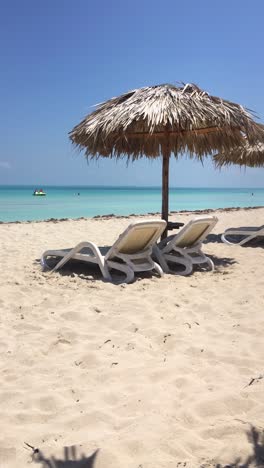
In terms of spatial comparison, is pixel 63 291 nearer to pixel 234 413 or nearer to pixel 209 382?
pixel 209 382

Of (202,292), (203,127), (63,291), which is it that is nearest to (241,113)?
(203,127)

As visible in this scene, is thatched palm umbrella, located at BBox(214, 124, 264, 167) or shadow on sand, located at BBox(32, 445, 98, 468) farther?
thatched palm umbrella, located at BBox(214, 124, 264, 167)

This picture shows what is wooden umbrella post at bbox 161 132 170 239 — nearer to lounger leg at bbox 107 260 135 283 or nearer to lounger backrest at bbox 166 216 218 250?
lounger backrest at bbox 166 216 218 250

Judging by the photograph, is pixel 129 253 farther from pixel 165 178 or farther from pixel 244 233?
pixel 244 233

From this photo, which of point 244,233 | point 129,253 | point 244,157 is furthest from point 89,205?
point 129,253

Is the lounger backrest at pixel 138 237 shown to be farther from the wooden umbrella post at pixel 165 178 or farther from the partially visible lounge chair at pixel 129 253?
the wooden umbrella post at pixel 165 178

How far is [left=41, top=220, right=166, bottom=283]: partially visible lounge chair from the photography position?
4.40 m

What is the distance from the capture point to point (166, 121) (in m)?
4.93

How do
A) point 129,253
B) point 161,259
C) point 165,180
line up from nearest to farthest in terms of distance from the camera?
1. point 129,253
2. point 161,259
3. point 165,180

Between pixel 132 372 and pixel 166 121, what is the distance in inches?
132

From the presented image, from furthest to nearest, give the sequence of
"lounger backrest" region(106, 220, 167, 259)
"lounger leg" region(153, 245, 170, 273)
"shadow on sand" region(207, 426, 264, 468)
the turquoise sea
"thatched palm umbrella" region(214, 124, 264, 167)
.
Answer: the turquoise sea, "thatched palm umbrella" region(214, 124, 264, 167), "lounger leg" region(153, 245, 170, 273), "lounger backrest" region(106, 220, 167, 259), "shadow on sand" region(207, 426, 264, 468)

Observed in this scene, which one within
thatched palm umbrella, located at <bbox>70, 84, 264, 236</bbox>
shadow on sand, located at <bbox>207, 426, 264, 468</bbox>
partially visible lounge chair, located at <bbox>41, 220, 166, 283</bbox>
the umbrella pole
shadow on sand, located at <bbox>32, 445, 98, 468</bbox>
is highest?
thatched palm umbrella, located at <bbox>70, 84, 264, 236</bbox>

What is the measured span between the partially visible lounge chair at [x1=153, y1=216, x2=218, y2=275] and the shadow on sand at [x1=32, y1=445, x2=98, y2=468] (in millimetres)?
3324

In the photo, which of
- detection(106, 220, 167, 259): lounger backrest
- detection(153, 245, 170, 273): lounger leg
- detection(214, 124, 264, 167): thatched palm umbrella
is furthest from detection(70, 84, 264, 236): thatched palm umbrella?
detection(214, 124, 264, 167): thatched palm umbrella
